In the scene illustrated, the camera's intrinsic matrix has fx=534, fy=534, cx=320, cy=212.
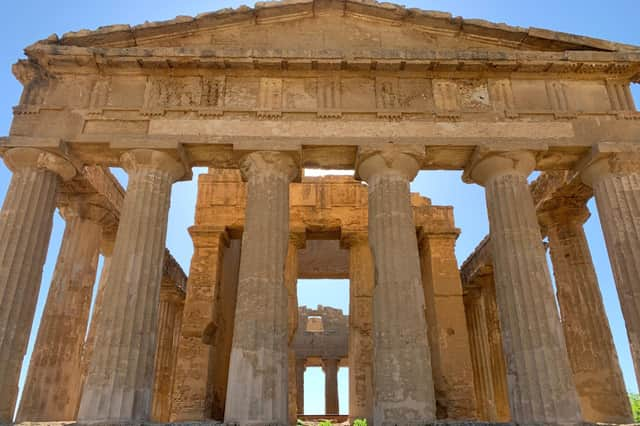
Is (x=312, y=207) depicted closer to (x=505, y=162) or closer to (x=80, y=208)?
(x=505, y=162)

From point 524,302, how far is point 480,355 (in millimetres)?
10909

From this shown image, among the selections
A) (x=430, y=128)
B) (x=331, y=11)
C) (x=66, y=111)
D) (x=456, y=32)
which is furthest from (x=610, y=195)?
(x=66, y=111)

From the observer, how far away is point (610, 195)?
1288cm

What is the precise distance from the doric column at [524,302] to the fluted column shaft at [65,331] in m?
11.1

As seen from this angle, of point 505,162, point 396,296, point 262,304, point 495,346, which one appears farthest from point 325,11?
point 495,346

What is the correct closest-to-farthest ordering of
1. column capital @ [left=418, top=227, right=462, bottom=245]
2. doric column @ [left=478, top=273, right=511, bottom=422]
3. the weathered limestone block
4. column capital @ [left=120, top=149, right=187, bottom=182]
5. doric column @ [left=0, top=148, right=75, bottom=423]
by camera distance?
doric column @ [left=0, top=148, right=75, bottom=423]
column capital @ [left=120, top=149, right=187, bottom=182]
the weathered limestone block
column capital @ [left=418, top=227, right=462, bottom=245]
doric column @ [left=478, top=273, right=511, bottom=422]

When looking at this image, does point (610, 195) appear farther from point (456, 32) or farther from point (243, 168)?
point (243, 168)

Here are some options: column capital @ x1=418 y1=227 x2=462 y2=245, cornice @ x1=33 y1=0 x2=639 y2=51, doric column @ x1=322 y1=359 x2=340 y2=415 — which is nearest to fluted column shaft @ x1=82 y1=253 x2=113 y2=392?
cornice @ x1=33 y1=0 x2=639 y2=51

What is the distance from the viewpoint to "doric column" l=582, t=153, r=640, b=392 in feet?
39.0

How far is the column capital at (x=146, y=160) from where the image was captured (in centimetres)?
1300

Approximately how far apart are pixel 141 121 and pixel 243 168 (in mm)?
2900

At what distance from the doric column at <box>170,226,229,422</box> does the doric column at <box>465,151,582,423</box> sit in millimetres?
9010

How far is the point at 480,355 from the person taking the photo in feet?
71.1

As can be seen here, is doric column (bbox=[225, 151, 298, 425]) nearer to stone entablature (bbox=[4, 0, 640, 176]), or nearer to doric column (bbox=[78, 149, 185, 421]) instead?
stone entablature (bbox=[4, 0, 640, 176])
